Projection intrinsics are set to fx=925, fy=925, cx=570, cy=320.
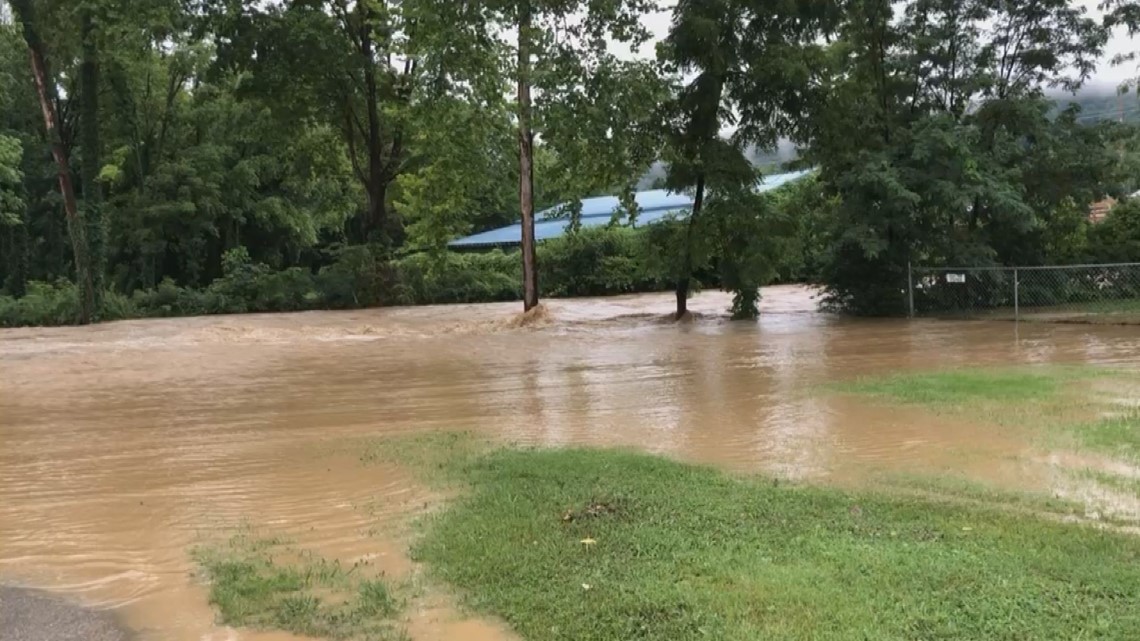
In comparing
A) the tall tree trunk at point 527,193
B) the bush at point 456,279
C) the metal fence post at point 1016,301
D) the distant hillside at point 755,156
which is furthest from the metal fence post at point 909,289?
the bush at point 456,279

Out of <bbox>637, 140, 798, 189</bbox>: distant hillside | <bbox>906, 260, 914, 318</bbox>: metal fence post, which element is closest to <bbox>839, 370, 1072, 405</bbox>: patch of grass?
<bbox>906, 260, 914, 318</bbox>: metal fence post

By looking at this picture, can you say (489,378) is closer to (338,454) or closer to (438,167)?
(338,454)

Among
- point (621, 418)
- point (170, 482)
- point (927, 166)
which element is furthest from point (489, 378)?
point (927, 166)

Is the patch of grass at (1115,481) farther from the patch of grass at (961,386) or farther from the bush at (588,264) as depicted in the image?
the bush at (588,264)

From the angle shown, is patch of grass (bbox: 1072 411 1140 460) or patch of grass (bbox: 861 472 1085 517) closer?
patch of grass (bbox: 861 472 1085 517)

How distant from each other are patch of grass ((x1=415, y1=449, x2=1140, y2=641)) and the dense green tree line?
9.50m

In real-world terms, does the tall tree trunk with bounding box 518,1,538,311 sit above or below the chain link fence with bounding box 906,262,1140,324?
above

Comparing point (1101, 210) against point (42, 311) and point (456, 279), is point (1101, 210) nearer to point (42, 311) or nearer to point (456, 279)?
point (456, 279)

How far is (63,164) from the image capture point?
25875 millimetres

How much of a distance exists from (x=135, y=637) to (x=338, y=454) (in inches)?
153

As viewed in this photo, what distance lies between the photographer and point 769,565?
467 centimetres

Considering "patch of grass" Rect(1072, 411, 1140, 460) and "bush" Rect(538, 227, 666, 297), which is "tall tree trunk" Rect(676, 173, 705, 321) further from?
"patch of grass" Rect(1072, 411, 1140, 460)

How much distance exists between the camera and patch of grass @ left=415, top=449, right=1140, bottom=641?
13.0ft

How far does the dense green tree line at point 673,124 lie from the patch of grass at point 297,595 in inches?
389
